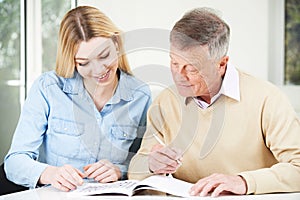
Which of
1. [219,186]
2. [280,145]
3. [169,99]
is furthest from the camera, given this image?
[169,99]

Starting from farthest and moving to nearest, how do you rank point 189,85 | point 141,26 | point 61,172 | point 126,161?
point 141,26
point 126,161
point 189,85
point 61,172

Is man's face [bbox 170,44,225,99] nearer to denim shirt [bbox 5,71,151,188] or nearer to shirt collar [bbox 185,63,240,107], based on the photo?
shirt collar [bbox 185,63,240,107]

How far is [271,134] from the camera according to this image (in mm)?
1276

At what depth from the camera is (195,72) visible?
1.35 meters

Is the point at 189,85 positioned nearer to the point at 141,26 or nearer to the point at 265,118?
the point at 265,118

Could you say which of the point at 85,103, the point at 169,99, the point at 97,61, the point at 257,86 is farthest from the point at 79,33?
the point at 257,86

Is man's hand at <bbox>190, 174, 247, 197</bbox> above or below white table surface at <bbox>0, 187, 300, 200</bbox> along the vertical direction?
above

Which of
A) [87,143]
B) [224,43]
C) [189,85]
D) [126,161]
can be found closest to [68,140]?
[87,143]

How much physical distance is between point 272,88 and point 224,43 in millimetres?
168

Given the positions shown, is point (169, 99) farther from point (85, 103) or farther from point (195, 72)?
point (85, 103)

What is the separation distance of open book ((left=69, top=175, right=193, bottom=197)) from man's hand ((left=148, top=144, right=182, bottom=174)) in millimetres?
69

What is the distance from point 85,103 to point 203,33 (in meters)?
0.48

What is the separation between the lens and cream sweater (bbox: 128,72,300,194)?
4.14 ft

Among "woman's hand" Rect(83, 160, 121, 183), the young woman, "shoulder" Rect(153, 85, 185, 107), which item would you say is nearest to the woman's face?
the young woman
